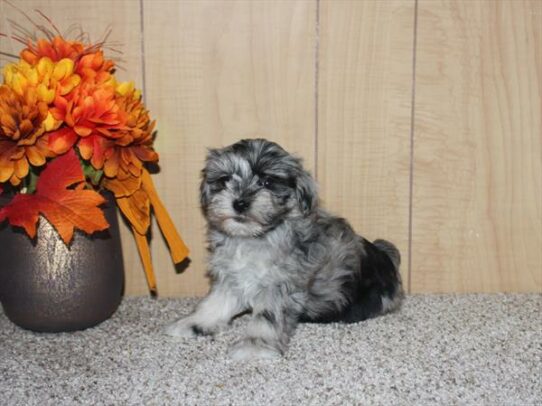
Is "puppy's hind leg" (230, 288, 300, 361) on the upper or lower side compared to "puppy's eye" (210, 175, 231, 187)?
lower

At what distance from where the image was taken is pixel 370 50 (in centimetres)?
232

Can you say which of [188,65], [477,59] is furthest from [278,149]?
[477,59]

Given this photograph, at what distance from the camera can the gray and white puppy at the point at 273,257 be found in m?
1.96

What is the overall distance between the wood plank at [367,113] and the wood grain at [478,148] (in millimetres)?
62

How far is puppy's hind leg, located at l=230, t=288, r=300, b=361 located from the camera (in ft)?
6.20

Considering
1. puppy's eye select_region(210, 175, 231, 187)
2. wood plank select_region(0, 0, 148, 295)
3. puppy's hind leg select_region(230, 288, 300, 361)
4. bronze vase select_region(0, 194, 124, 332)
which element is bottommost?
puppy's hind leg select_region(230, 288, 300, 361)

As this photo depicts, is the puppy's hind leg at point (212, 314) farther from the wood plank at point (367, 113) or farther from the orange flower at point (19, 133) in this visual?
the orange flower at point (19, 133)

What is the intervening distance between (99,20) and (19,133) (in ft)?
2.11

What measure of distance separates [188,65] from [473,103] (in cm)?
105

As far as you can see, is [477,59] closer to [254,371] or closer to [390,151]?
[390,151]

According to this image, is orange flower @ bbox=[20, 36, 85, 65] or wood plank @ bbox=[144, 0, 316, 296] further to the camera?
wood plank @ bbox=[144, 0, 316, 296]

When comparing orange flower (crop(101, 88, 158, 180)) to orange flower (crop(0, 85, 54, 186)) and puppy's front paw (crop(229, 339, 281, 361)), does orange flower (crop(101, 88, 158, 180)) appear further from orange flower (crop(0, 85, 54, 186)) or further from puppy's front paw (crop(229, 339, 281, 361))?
puppy's front paw (crop(229, 339, 281, 361))

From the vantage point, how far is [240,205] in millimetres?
1928

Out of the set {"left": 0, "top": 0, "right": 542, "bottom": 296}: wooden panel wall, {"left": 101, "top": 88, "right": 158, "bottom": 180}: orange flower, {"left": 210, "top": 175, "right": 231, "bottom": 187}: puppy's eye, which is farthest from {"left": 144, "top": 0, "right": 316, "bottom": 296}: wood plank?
{"left": 210, "top": 175, "right": 231, "bottom": 187}: puppy's eye
